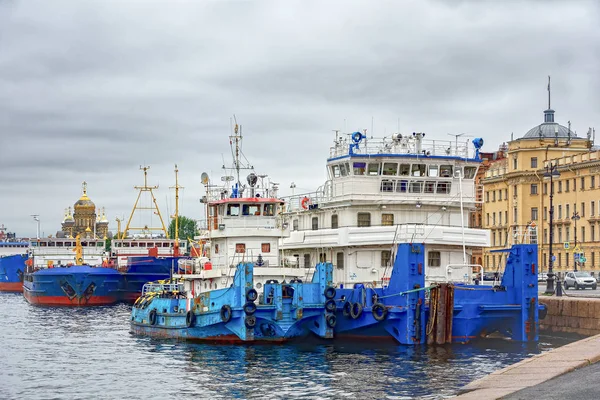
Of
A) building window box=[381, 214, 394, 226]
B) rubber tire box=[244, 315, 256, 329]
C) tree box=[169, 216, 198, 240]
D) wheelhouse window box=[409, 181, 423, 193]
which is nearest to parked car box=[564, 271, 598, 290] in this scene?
wheelhouse window box=[409, 181, 423, 193]

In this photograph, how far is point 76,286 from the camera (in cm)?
8219

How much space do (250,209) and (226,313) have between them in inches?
302

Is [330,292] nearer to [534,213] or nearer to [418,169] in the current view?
[418,169]

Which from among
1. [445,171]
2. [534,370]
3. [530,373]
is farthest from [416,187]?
[530,373]

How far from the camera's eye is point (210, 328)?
42844mm

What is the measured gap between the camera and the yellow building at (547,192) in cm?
10244

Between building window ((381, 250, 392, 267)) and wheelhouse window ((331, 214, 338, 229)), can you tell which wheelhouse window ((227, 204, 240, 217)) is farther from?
building window ((381, 250, 392, 267))

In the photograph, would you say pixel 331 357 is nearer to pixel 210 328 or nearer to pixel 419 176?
pixel 210 328

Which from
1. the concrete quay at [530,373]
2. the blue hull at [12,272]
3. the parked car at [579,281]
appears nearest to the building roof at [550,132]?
the parked car at [579,281]

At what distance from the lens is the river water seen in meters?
31.3

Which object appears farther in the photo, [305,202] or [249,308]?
[305,202]

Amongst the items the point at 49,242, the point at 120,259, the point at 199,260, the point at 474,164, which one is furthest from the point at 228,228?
the point at 49,242

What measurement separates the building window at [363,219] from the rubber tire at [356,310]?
5867 mm

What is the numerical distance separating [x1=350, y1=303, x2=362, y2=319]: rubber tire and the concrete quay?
13.8 m
